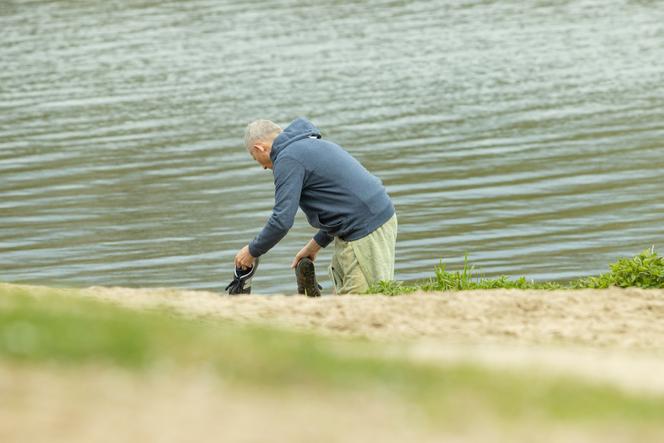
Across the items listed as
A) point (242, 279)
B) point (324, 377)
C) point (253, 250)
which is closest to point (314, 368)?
point (324, 377)

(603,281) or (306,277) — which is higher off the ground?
(306,277)

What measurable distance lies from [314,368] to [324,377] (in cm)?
12

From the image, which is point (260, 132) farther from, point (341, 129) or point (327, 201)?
point (341, 129)

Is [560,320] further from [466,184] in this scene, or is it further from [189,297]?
[466,184]

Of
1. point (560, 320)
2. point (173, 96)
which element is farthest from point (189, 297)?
point (173, 96)

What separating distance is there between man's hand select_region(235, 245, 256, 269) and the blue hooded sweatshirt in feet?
0.21

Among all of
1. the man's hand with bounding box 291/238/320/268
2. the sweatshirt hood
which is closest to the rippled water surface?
the man's hand with bounding box 291/238/320/268

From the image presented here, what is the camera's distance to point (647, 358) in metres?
8.23

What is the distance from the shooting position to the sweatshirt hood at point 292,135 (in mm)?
11492

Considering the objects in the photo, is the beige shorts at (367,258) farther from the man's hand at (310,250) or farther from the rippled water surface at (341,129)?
the rippled water surface at (341,129)

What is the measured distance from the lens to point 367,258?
1181 centimetres

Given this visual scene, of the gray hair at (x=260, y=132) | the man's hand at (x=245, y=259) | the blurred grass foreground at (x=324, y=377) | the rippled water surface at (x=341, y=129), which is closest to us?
the blurred grass foreground at (x=324, y=377)

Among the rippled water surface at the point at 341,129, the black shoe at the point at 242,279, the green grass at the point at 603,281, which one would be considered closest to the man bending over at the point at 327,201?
the black shoe at the point at 242,279

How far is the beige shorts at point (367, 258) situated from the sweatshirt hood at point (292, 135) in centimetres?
95
